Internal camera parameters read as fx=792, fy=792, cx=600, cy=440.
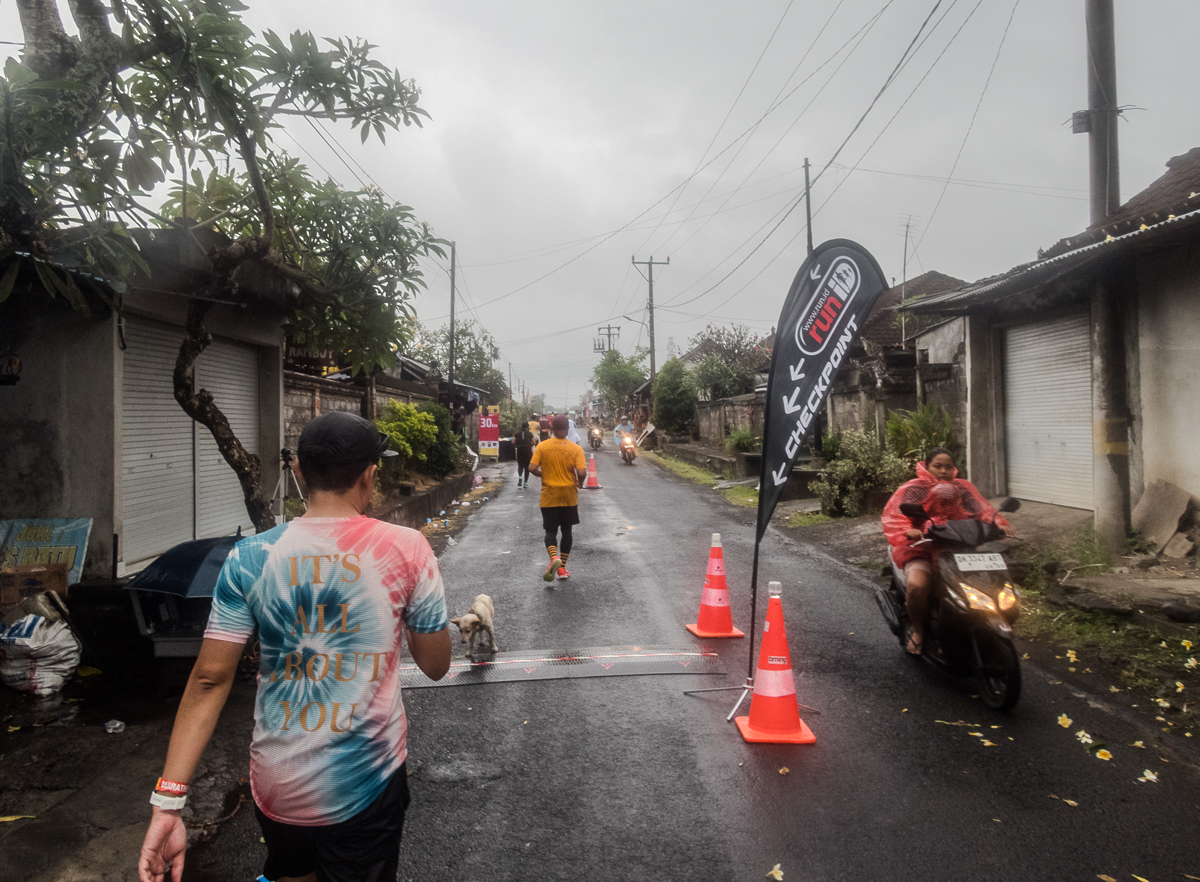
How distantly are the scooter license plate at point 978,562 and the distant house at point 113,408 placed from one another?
19.8 ft

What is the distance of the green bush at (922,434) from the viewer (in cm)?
1366

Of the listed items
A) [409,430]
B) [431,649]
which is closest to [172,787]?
[431,649]

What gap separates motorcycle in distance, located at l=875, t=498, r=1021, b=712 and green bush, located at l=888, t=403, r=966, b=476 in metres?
8.27

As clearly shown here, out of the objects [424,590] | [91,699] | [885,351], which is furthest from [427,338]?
[424,590]

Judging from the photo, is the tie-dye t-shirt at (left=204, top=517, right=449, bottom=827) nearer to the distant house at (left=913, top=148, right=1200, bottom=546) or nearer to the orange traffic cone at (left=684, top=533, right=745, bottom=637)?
the orange traffic cone at (left=684, top=533, right=745, bottom=637)

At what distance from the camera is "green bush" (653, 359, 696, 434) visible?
40094 millimetres

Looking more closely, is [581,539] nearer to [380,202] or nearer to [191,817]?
[380,202]

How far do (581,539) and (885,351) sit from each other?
9407 millimetres

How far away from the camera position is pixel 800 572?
31.9 ft

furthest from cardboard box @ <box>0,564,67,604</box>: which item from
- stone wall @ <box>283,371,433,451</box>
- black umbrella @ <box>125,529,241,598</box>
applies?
stone wall @ <box>283,371,433,451</box>

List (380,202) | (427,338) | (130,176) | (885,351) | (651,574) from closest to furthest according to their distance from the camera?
1. (130,176)
2. (380,202)
3. (651,574)
4. (885,351)
5. (427,338)

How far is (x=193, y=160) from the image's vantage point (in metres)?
6.05

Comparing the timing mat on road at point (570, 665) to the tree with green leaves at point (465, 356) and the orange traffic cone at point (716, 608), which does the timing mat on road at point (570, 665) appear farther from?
the tree with green leaves at point (465, 356)

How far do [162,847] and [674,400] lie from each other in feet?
127
